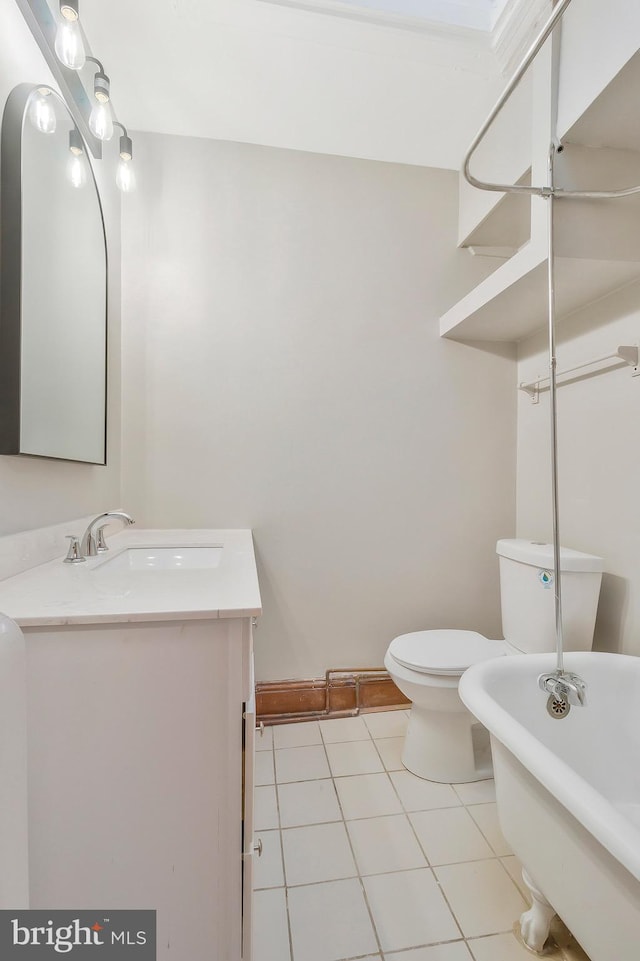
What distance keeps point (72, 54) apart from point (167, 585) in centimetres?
128

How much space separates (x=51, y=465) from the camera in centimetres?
120

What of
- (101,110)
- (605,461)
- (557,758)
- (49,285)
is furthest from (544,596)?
(101,110)

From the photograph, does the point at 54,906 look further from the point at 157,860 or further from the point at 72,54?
the point at 72,54

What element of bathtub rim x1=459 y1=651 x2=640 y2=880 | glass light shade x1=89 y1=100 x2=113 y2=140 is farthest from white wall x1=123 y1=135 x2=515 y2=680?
bathtub rim x1=459 y1=651 x2=640 y2=880

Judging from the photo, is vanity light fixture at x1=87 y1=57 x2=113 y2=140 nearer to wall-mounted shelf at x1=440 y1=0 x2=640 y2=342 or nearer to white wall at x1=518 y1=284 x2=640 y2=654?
wall-mounted shelf at x1=440 y1=0 x2=640 y2=342

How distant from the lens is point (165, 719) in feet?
2.42

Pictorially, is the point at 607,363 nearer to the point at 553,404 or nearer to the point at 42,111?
the point at 553,404

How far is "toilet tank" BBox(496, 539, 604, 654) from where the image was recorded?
1.47m

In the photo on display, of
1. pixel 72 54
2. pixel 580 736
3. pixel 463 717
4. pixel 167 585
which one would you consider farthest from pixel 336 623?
pixel 72 54

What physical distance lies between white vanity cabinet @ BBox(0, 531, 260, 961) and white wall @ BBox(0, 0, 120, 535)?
36cm

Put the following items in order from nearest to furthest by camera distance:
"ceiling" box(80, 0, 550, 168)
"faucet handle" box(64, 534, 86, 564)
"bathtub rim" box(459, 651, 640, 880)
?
"bathtub rim" box(459, 651, 640, 880) < "faucet handle" box(64, 534, 86, 564) < "ceiling" box(80, 0, 550, 168)

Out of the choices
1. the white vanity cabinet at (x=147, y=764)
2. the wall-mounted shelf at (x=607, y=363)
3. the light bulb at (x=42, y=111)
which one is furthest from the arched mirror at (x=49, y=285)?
the wall-mounted shelf at (x=607, y=363)

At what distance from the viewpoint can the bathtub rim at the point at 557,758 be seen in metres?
0.66

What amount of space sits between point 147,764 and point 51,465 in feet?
2.69
